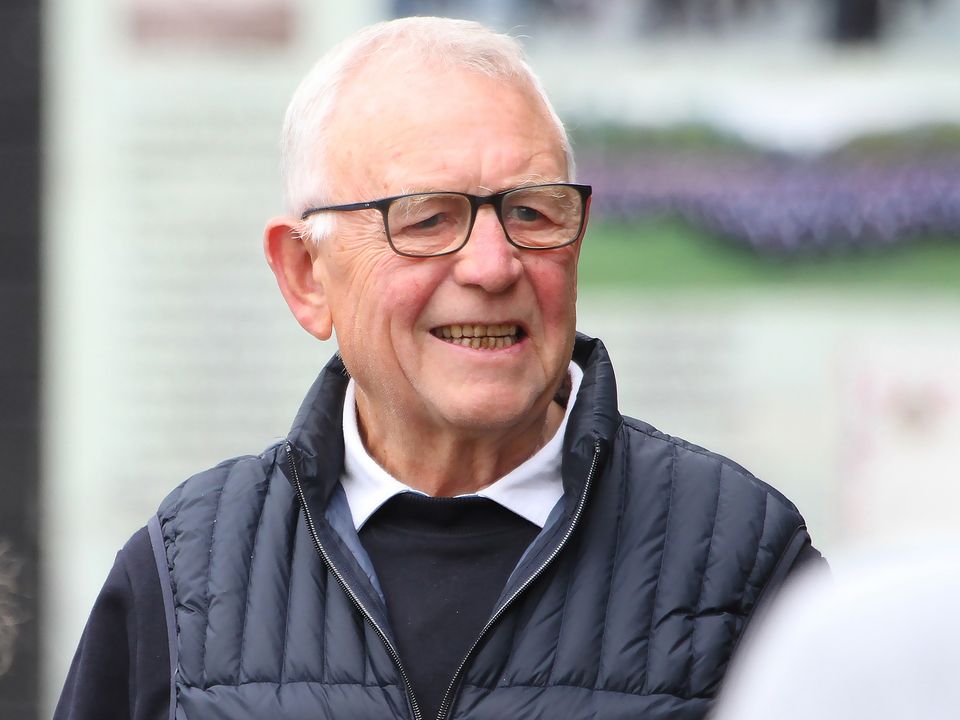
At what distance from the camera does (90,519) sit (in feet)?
16.9

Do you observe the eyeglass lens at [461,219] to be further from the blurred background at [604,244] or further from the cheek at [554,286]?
the blurred background at [604,244]

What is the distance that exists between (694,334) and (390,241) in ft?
9.81

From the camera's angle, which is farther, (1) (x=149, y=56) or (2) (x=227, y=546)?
(1) (x=149, y=56)

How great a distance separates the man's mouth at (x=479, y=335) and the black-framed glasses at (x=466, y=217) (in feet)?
0.38

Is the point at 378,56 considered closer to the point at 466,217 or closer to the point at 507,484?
the point at 466,217

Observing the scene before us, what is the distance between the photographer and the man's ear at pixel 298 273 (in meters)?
2.30

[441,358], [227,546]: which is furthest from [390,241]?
[227,546]

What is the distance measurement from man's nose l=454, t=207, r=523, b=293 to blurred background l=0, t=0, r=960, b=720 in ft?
9.26

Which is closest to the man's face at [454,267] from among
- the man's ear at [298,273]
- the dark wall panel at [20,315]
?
the man's ear at [298,273]

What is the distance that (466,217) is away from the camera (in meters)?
2.08

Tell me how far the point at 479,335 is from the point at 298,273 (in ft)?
1.24

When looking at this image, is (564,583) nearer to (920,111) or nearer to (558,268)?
(558,268)

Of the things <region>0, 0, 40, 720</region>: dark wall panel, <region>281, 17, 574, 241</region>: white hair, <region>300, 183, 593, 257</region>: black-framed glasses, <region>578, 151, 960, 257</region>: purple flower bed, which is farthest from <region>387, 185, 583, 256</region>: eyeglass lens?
<region>0, 0, 40, 720</region>: dark wall panel

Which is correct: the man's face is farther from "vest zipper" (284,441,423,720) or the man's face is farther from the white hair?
"vest zipper" (284,441,423,720)
